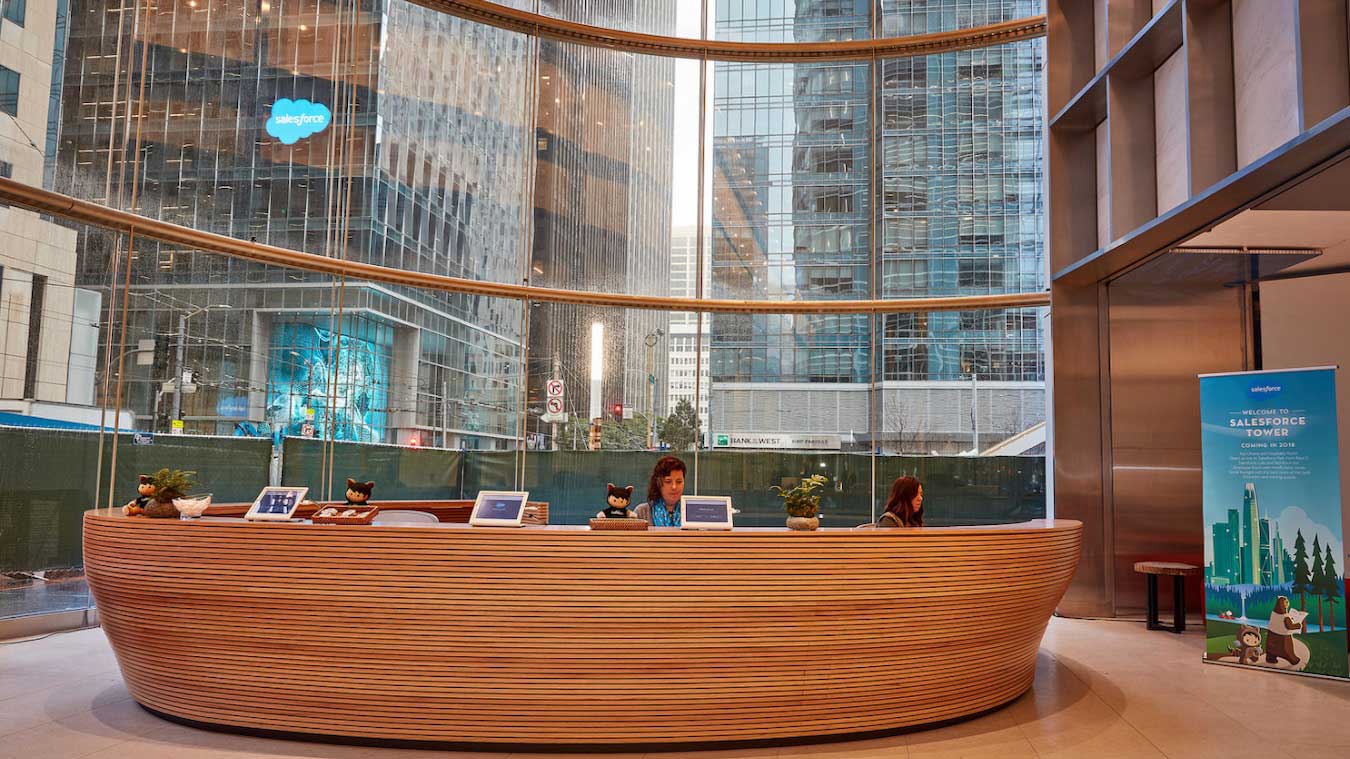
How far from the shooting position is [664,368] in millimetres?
9461

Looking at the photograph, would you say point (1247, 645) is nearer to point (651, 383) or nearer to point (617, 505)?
point (617, 505)

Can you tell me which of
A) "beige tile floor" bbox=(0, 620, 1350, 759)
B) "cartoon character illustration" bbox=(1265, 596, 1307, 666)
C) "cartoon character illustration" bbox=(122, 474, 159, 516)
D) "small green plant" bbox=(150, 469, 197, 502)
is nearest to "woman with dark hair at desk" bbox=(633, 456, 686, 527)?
"beige tile floor" bbox=(0, 620, 1350, 759)

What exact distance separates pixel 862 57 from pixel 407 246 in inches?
200

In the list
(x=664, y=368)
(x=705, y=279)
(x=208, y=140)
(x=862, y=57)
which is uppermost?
(x=862, y=57)

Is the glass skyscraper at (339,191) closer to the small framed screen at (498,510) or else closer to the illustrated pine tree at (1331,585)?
the small framed screen at (498,510)

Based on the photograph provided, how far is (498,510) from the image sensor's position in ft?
14.9

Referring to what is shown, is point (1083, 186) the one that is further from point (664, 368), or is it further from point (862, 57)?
point (664, 368)

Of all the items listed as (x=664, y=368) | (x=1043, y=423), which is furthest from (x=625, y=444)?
(x=1043, y=423)

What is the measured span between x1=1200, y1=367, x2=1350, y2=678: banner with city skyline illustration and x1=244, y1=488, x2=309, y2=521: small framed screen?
6.23 metres

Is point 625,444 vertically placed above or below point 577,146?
below

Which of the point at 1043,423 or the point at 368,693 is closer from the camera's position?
the point at 368,693

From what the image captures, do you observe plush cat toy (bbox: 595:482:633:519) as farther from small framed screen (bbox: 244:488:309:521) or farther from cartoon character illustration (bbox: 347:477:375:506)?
small framed screen (bbox: 244:488:309:521)

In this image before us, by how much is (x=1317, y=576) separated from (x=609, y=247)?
21.7 feet

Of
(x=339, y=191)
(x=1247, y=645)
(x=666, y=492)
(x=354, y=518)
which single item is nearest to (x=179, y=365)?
(x=339, y=191)
